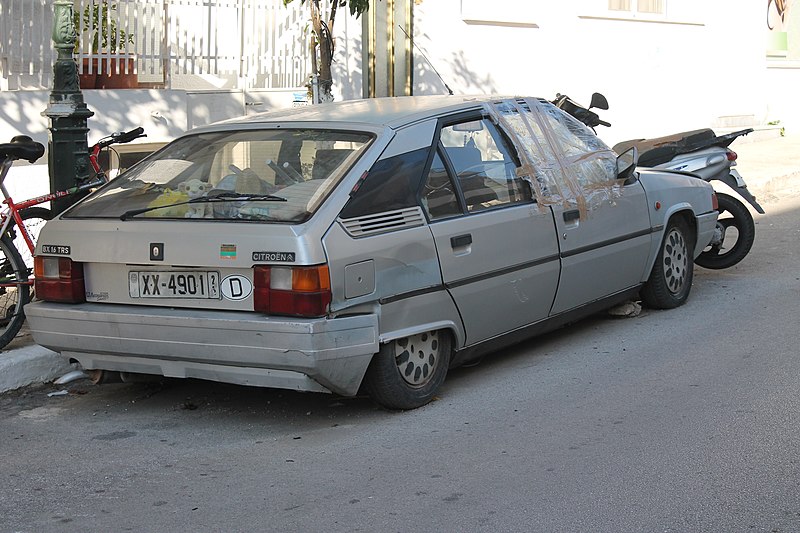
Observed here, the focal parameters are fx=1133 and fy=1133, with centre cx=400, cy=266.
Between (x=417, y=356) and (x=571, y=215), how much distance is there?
1.57m

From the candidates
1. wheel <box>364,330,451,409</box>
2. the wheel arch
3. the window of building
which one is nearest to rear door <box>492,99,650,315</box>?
the wheel arch

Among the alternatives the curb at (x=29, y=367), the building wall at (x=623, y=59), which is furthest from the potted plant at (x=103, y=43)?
the building wall at (x=623, y=59)

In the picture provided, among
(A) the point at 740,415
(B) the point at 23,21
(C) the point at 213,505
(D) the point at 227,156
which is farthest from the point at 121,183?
(B) the point at 23,21

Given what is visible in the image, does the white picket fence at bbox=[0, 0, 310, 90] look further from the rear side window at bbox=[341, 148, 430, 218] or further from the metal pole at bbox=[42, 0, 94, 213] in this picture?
the rear side window at bbox=[341, 148, 430, 218]

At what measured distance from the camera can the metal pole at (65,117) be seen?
Answer: 733 centimetres

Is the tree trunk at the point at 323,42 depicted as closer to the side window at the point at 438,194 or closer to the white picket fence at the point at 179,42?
the white picket fence at the point at 179,42

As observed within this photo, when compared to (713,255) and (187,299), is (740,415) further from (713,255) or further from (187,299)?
(713,255)

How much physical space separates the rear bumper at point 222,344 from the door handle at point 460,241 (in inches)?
29.1

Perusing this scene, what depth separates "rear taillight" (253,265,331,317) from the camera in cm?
515

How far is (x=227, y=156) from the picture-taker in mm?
6145

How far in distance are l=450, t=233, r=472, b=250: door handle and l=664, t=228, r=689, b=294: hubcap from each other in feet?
7.87

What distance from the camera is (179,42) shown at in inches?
438

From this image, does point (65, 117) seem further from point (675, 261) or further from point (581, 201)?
point (675, 261)

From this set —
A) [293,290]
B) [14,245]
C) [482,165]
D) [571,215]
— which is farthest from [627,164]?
[14,245]
